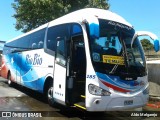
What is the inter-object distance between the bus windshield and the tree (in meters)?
14.8

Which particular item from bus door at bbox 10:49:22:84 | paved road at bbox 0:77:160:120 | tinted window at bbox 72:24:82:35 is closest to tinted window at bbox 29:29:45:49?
bus door at bbox 10:49:22:84

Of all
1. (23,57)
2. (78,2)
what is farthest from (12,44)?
(78,2)

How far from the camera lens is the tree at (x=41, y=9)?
23.9 m

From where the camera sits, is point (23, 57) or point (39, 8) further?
point (39, 8)

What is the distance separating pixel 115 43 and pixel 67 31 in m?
1.94

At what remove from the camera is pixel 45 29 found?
498 inches

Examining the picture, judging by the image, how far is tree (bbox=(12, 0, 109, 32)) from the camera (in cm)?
2391

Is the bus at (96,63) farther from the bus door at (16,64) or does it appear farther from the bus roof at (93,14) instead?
the bus door at (16,64)

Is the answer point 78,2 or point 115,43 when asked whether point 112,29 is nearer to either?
point 115,43

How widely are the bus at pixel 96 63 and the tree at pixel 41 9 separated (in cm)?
1264

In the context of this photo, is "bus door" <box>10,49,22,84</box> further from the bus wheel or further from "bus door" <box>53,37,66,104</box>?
"bus door" <box>53,37,66,104</box>

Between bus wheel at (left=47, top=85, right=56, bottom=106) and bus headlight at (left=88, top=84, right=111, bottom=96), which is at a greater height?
bus headlight at (left=88, top=84, right=111, bottom=96)

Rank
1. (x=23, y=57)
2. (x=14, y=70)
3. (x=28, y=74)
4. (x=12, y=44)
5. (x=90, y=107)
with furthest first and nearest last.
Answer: (x=12, y=44)
(x=14, y=70)
(x=23, y=57)
(x=28, y=74)
(x=90, y=107)

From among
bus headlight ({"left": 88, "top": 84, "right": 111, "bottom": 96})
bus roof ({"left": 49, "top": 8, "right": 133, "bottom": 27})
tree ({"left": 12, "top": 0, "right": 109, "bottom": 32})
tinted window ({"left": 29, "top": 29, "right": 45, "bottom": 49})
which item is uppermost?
tree ({"left": 12, "top": 0, "right": 109, "bottom": 32})
